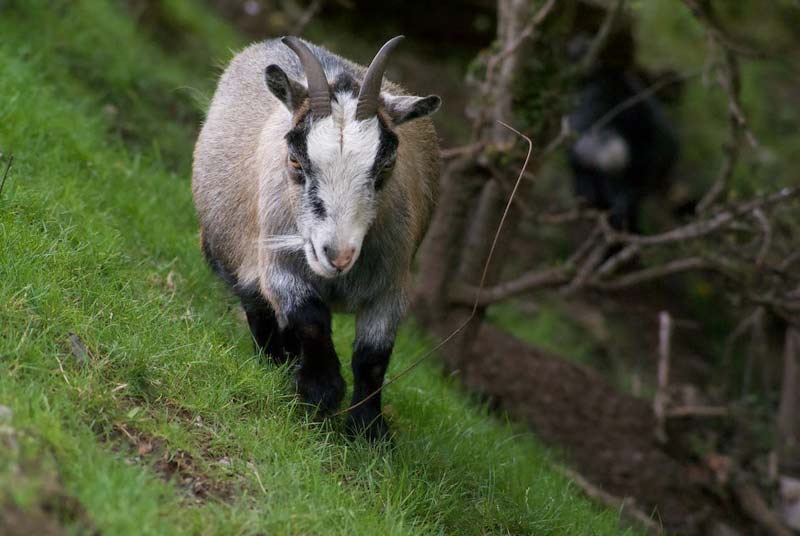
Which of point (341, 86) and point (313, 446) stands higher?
point (341, 86)

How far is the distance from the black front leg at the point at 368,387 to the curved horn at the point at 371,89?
1.18 metres

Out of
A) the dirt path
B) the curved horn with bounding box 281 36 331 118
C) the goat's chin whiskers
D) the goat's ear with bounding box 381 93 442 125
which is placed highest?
the curved horn with bounding box 281 36 331 118

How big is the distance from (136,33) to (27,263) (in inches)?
240

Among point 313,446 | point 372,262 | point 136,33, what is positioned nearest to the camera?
point 313,446

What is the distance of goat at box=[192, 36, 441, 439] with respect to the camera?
4.77 metres

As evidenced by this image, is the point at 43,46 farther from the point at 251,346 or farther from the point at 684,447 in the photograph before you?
the point at 684,447

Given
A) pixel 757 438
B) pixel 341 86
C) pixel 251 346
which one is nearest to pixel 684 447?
pixel 757 438

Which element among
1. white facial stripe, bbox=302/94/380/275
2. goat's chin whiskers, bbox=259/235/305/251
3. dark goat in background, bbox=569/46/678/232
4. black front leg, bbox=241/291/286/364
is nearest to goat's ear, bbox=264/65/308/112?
white facial stripe, bbox=302/94/380/275

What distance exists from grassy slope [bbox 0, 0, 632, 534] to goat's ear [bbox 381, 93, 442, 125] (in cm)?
146

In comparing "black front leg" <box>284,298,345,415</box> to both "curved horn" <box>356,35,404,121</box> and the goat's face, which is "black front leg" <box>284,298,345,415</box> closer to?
the goat's face

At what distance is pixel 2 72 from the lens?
7281 millimetres

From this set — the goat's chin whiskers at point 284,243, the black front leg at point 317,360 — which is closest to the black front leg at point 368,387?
the black front leg at point 317,360

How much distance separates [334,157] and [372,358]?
110cm

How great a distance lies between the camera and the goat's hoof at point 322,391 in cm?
516
